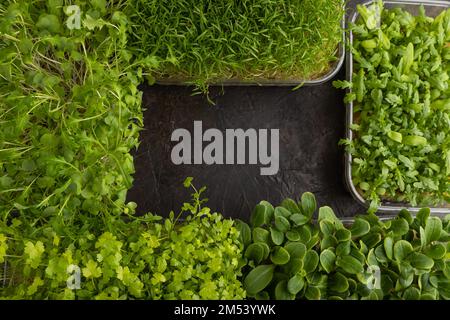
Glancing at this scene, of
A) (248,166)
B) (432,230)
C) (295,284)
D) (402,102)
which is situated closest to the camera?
(295,284)

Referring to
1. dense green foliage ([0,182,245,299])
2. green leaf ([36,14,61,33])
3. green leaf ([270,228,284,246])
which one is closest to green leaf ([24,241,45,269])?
dense green foliage ([0,182,245,299])

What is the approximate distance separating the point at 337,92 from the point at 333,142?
21 centimetres

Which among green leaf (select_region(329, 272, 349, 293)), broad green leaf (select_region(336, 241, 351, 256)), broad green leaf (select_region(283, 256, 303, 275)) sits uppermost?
broad green leaf (select_region(336, 241, 351, 256))

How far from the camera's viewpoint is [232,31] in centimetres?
136

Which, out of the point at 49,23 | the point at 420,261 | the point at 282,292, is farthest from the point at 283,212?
the point at 49,23

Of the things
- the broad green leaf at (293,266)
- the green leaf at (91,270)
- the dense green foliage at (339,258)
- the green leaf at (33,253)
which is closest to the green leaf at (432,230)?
the dense green foliage at (339,258)

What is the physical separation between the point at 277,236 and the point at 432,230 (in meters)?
0.52

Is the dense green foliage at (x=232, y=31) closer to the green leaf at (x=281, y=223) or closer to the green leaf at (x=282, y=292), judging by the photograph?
the green leaf at (x=281, y=223)

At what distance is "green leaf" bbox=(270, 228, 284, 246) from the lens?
53.6 inches

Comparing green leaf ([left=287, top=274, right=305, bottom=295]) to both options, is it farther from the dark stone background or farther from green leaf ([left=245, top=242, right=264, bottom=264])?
the dark stone background

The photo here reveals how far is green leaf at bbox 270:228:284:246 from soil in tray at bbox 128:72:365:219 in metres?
0.33

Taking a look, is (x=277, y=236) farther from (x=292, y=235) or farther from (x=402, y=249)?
(x=402, y=249)

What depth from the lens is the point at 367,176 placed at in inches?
63.1
